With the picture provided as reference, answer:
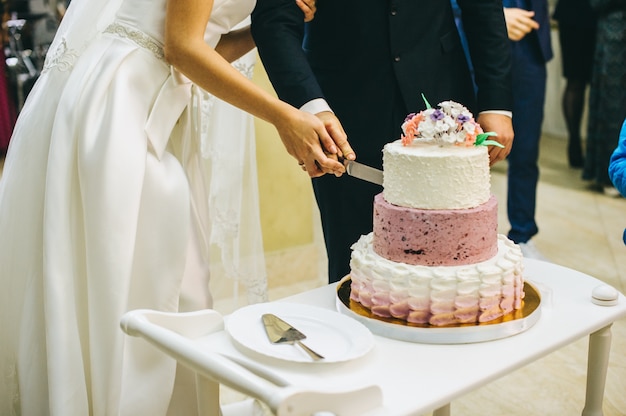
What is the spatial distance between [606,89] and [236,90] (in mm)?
4033

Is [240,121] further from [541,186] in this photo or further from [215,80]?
[541,186]

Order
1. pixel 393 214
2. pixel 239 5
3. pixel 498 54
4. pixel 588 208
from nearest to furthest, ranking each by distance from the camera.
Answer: pixel 393 214 < pixel 239 5 < pixel 498 54 < pixel 588 208

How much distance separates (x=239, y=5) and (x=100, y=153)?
1.65 feet

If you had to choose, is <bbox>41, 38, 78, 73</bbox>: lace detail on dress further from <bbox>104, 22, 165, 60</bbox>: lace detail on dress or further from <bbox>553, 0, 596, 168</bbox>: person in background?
<bbox>553, 0, 596, 168</bbox>: person in background

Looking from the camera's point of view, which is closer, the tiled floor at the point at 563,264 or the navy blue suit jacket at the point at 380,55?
the navy blue suit jacket at the point at 380,55

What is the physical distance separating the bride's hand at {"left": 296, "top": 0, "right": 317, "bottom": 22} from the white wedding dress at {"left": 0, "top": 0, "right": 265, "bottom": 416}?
0.48ft

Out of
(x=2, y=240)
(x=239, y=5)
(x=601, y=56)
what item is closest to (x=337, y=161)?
(x=239, y=5)

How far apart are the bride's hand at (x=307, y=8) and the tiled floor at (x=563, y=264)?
1365 mm

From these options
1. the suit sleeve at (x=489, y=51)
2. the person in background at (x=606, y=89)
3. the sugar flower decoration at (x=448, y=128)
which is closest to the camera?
the sugar flower decoration at (x=448, y=128)

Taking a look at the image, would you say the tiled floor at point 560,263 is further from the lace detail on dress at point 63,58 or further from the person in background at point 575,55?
the lace detail on dress at point 63,58

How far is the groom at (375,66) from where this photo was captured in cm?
221

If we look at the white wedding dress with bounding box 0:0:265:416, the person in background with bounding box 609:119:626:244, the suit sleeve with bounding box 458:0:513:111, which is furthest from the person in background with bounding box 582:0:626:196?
the white wedding dress with bounding box 0:0:265:416

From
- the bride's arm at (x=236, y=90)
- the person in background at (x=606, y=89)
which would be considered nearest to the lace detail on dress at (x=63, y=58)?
the bride's arm at (x=236, y=90)

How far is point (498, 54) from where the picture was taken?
7.83ft
